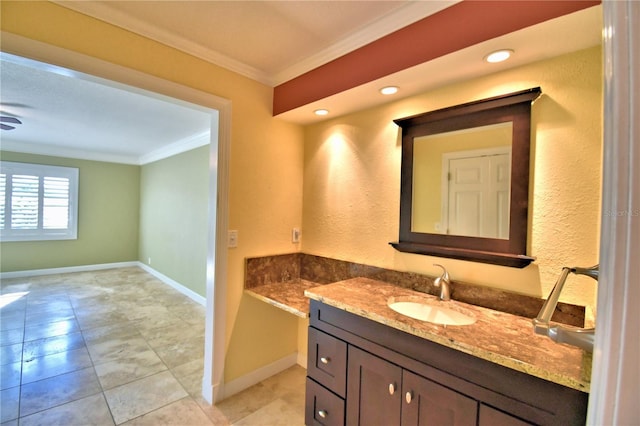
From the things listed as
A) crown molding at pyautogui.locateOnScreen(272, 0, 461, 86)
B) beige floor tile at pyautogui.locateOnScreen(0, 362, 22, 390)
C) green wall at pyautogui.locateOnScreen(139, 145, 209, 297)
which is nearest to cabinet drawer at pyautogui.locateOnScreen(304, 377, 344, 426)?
crown molding at pyautogui.locateOnScreen(272, 0, 461, 86)

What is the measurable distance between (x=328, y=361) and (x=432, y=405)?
608 millimetres

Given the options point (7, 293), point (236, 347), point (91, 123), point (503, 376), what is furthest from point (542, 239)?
point (7, 293)

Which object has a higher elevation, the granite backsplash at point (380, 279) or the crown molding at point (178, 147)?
the crown molding at point (178, 147)

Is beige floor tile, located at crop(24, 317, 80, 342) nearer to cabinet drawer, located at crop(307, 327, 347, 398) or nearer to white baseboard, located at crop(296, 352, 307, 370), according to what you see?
white baseboard, located at crop(296, 352, 307, 370)

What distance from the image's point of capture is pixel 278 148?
2.47m

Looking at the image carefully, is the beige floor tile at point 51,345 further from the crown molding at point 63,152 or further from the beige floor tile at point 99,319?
the crown molding at point 63,152

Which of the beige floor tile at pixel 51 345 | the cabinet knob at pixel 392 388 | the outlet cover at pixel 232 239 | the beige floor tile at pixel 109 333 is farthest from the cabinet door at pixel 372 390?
the beige floor tile at pixel 51 345

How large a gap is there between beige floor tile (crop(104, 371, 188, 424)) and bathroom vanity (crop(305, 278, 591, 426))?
112cm

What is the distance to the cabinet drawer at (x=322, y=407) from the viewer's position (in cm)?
162

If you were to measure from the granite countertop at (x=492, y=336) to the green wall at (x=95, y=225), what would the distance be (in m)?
6.40

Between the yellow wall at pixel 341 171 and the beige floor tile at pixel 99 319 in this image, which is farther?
the beige floor tile at pixel 99 319

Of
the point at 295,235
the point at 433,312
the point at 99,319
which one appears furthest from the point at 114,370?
the point at 433,312

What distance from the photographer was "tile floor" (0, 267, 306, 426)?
1984 mm

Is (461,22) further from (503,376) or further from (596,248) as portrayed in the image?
(503,376)
